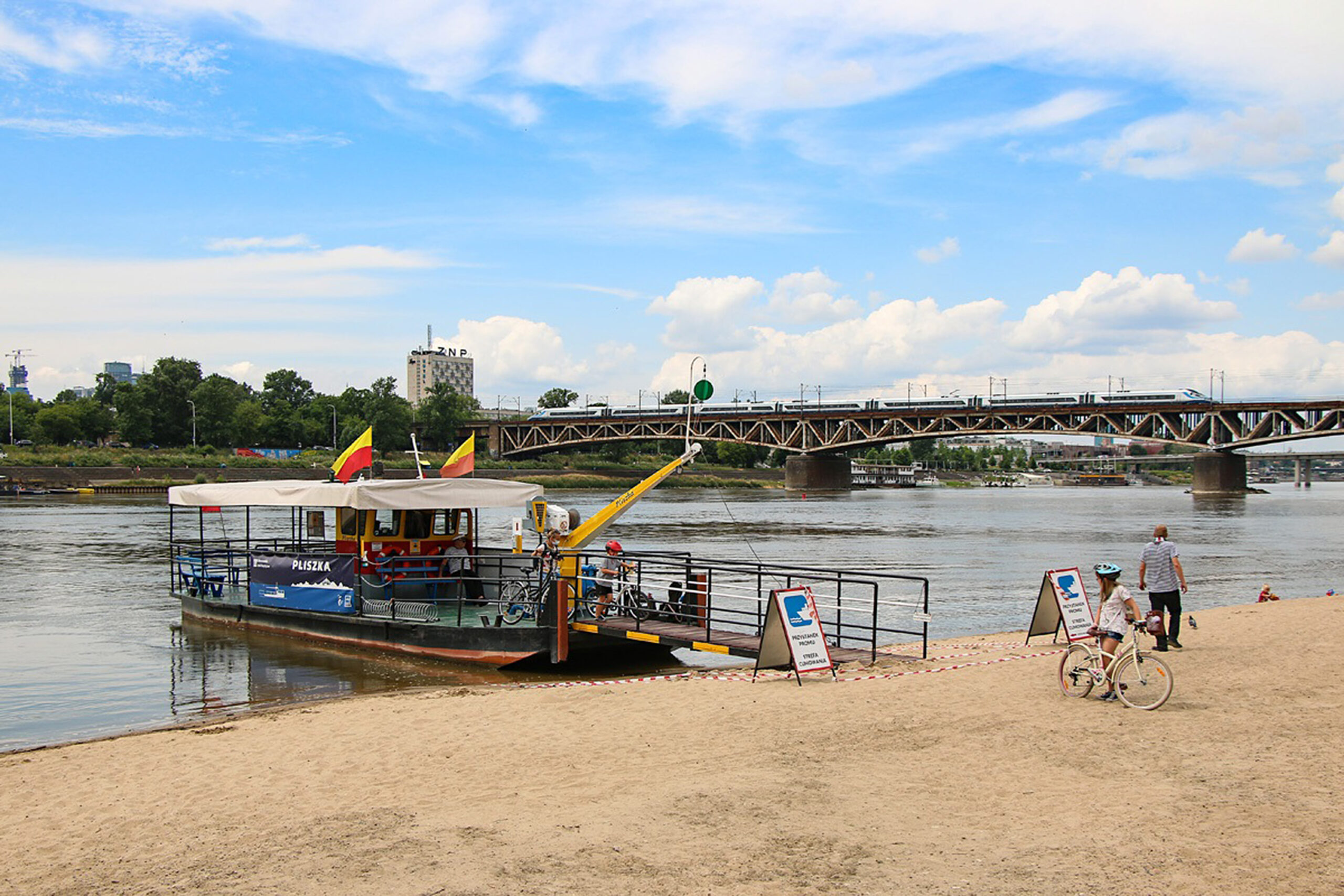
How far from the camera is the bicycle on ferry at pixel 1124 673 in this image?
11695 mm

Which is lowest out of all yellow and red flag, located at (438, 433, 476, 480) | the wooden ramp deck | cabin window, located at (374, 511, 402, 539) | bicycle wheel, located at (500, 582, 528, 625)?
the wooden ramp deck

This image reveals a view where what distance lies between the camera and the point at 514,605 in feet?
58.6

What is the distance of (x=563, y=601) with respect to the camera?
55.8 feet

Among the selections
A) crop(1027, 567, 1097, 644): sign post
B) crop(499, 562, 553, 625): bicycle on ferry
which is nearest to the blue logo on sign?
crop(499, 562, 553, 625): bicycle on ferry

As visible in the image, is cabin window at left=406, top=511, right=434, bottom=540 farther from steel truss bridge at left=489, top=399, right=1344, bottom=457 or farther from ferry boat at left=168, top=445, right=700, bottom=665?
steel truss bridge at left=489, top=399, right=1344, bottom=457

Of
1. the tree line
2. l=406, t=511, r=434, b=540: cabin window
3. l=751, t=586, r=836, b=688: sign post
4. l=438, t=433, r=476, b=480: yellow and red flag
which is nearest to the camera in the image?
l=751, t=586, r=836, b=688: sign post

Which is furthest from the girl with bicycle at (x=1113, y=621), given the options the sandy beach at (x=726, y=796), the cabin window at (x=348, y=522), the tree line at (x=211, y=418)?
the tree line at (x=211, y=418)

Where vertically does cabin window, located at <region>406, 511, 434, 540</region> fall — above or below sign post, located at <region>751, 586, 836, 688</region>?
above

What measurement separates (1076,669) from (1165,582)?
423 centimetres

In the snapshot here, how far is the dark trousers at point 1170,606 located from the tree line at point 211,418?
11939 cm

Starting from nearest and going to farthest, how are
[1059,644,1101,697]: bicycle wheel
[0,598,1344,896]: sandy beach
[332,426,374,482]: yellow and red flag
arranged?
[0,598,1344,896]: sandy beach, [1059,644,1101,697]: bicycle wheel, [332,426,374,482]: yellow and red flag

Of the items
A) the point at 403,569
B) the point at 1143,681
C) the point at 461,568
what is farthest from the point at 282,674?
the point at 1143,681

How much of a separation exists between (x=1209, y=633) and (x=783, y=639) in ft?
29.6

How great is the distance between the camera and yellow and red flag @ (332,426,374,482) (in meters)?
20.4
